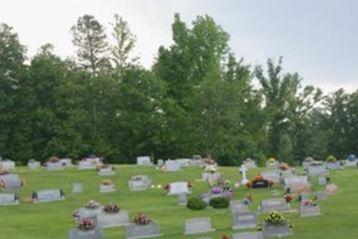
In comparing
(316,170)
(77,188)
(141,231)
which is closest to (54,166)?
(77,188)

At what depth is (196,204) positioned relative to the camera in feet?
109

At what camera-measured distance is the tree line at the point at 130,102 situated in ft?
233

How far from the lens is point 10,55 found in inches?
3088

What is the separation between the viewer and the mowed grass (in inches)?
1077

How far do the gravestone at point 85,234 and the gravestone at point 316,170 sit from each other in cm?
2124

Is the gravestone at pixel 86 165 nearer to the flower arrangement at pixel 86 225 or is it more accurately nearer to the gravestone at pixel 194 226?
the flower arrangement at pixel 86 225

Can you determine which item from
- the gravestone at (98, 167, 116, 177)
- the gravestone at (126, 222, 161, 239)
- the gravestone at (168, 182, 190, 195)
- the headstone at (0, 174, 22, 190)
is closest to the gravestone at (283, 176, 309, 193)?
the gravestone at (168, 182, 190, 195)

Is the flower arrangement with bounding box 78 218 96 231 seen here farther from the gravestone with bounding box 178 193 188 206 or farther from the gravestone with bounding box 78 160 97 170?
the gravestone with bounding box 78 160 97 170

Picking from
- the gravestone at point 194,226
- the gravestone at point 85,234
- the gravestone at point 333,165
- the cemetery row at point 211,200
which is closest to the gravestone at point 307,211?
the cemetery row at point 211,200

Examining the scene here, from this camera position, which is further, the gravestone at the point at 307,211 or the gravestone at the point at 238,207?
the gravestone at the point at 307,211

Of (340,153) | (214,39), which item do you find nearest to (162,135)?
(214,39)

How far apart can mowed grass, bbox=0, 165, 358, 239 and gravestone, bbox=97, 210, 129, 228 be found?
0.56 meters

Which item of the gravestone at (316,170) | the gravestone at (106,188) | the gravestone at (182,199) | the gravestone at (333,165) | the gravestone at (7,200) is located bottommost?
the gravestone at (182,199)

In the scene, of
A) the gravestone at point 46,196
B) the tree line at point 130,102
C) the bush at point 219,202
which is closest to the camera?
the bush at point 219,202
